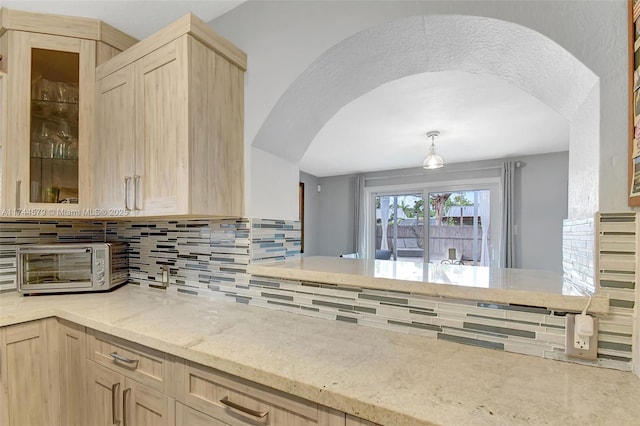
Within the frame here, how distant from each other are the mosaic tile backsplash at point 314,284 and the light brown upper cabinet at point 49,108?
1.62 feet

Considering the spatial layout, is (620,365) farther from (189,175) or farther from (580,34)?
(189,175)

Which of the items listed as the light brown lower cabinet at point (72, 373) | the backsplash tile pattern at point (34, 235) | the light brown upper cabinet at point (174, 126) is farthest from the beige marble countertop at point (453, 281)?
the backsplash tile pattern at point (34, 235)

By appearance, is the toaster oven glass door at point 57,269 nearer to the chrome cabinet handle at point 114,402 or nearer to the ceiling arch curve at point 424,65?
the chrome cabinet handle at point 114,402

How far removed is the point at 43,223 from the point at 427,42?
2437 millimetres

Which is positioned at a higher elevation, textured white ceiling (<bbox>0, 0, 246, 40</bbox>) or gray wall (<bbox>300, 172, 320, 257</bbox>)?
textured white ceiling (<bbox>0, 0, 246, 40</bbox>)

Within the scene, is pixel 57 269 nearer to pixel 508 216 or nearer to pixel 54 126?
pixel 54 126

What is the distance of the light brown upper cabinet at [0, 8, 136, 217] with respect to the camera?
4.82 feet

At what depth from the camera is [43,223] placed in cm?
191

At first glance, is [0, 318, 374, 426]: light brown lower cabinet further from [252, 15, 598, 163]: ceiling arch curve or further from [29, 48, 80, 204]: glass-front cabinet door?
[252, 15, 598, 163]: ceiling arch curve

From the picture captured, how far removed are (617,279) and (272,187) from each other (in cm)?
135

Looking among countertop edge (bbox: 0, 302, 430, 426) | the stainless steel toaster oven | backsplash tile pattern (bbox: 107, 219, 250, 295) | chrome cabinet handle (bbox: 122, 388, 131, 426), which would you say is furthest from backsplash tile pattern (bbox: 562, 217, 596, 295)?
the stainless steel toaster oven

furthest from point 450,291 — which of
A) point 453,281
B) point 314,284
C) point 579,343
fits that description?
point 314,284

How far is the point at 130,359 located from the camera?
3.62 ft

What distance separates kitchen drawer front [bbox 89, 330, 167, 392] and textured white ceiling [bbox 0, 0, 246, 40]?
155 centimetres
